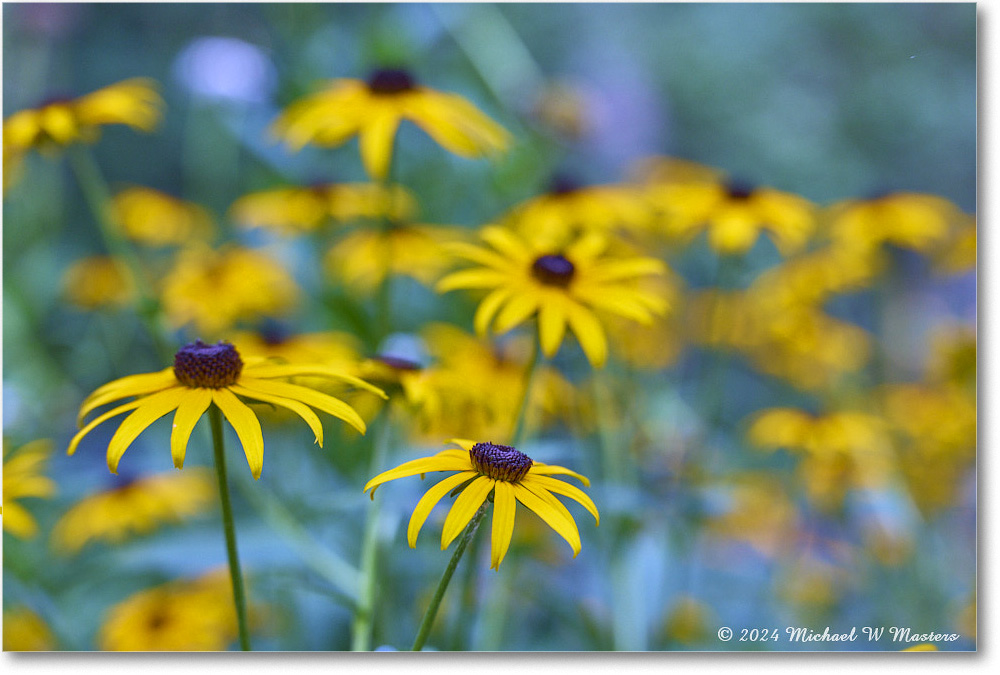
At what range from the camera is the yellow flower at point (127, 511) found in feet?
3.31

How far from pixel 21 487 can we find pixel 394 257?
1.71 ft

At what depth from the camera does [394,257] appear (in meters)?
1.13

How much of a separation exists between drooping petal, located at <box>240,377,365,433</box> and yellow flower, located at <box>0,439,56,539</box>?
0.35m

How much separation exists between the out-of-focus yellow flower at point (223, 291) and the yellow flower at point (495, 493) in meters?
0.62

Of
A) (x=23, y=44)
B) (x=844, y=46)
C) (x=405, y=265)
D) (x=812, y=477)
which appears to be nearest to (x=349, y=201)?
(x=405, y=265)

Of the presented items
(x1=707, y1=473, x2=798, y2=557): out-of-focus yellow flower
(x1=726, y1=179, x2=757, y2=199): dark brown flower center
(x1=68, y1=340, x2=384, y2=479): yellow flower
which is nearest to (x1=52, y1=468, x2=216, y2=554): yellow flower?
(x1=68, y1=340, x2=384, y2=479): yellow flower

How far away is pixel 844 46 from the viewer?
1343mm

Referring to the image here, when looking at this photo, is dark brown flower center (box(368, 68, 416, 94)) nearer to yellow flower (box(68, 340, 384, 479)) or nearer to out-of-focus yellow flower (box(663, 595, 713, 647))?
yellow flower (box(68, 340, 384, 479))

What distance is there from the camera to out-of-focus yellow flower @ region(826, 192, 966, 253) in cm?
108

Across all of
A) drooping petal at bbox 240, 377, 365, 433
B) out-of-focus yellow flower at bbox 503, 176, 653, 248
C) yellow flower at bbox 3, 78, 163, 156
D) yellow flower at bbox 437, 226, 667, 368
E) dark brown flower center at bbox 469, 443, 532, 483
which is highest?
yellow flower at bbox 3, 78, 163, 156

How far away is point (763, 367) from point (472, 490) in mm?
997

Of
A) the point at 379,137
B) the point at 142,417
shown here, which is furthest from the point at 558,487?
the point at 379,137

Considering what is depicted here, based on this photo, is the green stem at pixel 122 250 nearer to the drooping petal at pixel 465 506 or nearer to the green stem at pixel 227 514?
the green stem at pixel 227 514

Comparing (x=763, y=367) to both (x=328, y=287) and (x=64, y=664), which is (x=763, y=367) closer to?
(x=328, y=287)
